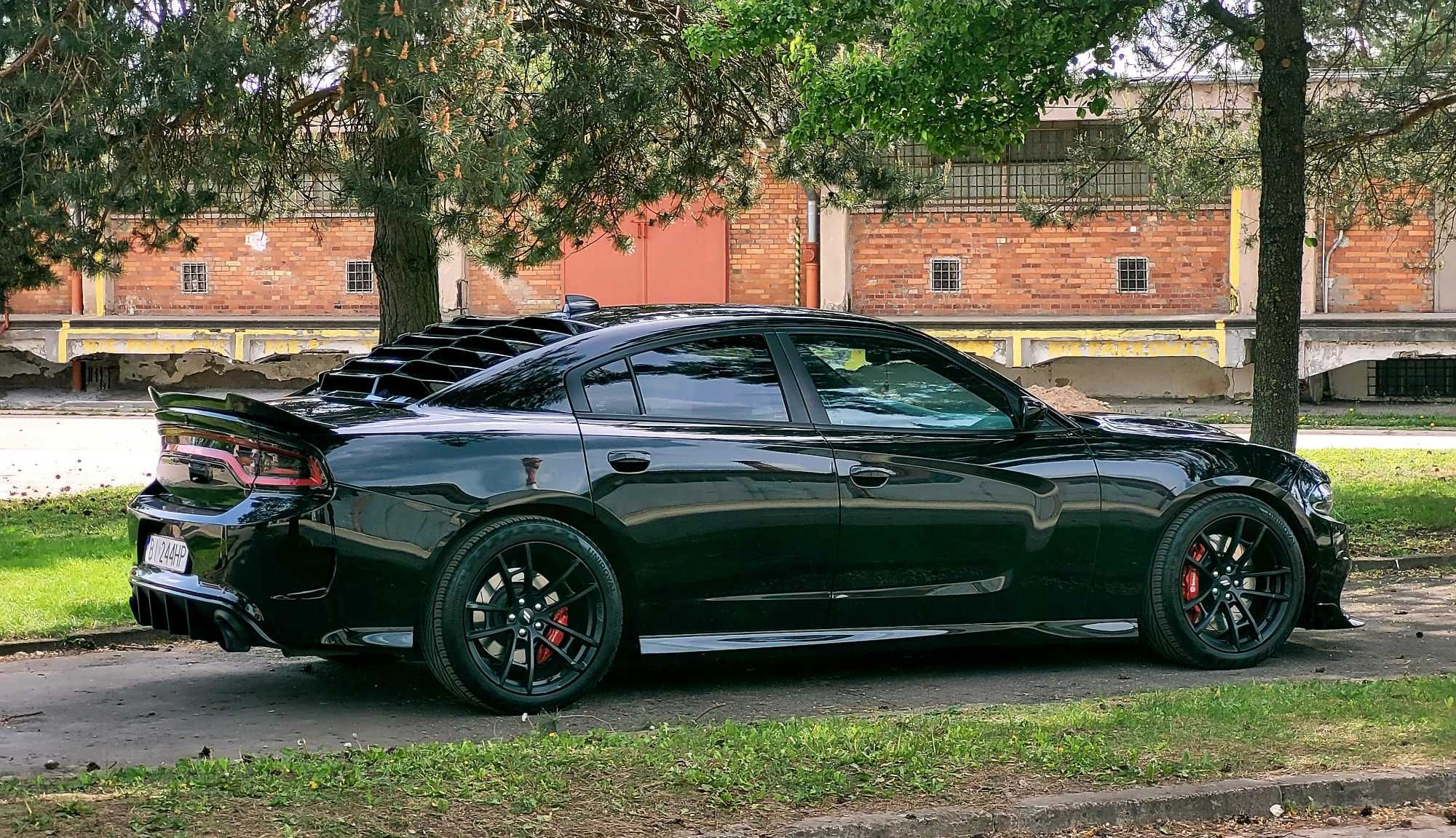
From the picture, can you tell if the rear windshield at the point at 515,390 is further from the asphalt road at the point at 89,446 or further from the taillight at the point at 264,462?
the asphalt road at the point at 89,446

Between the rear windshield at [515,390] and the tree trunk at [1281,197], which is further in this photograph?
the tree trunk at [1281,197]

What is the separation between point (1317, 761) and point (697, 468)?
247 centimetres

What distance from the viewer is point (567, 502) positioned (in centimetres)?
616

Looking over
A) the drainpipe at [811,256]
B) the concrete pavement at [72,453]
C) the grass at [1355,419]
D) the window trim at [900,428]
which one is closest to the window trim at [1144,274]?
the grass at [1355,419]

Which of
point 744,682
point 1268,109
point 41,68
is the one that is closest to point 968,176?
point 1268,109

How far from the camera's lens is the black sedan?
5.91m

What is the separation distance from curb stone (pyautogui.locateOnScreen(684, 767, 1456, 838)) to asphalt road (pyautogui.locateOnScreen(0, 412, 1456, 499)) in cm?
1165

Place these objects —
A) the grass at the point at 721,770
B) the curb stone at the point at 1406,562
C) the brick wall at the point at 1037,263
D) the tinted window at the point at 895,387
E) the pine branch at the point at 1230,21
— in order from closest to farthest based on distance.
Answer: the grass at the point at 721,770
the tinted window at the point at 895,387
the curb stone at the point at 1406,562
the pine branch at the point at 1230,21
the brick wall at the point at 1037,263

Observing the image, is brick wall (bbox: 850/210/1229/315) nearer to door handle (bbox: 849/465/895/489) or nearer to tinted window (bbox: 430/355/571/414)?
door handle (bbox: 849/465/895/489)

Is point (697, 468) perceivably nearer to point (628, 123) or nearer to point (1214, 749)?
point (1214, 749)

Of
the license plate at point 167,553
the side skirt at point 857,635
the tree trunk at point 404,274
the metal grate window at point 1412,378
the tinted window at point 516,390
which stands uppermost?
the tree trunk at point 404,274

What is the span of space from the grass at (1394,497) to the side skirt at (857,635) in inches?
177

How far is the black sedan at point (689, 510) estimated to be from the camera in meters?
5.91

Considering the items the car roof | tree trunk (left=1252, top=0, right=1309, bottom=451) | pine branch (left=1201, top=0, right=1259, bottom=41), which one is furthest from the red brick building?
the car roof
